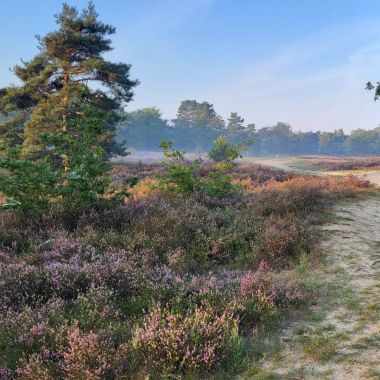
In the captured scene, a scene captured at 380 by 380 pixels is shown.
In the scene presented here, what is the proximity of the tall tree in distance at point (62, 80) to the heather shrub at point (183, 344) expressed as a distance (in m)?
19.1

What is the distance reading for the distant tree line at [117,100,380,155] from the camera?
137000 mm

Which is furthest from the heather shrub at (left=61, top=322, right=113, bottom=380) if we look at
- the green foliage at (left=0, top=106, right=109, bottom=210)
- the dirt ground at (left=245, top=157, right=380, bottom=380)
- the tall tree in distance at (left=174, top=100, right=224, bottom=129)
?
the tall tree in distance at (left=174, top=100, right=224, bottom=129)

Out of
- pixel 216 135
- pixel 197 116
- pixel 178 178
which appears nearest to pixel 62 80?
pixel 178 178

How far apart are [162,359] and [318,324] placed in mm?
2118

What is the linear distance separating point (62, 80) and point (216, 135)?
13405 cm

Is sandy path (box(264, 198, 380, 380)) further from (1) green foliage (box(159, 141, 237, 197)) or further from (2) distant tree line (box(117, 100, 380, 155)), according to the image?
(2) distant tree line (box(117, 100, 380, 155))

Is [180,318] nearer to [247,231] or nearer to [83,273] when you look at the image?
[83,273]

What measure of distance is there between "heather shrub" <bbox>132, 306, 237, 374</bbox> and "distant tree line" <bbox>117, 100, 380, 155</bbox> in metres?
115

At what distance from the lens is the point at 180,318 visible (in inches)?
169

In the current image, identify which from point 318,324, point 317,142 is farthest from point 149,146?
point 318,324

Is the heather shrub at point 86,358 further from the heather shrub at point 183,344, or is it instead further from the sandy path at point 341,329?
the sandy path at point 341,329

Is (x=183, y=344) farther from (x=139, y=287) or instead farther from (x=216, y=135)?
(x=216, y=135)

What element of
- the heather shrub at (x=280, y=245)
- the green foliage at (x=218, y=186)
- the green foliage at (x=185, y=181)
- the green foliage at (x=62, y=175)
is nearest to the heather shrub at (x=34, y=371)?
the green foliage at (x=62, y=175)

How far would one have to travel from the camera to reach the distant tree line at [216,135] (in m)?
137
